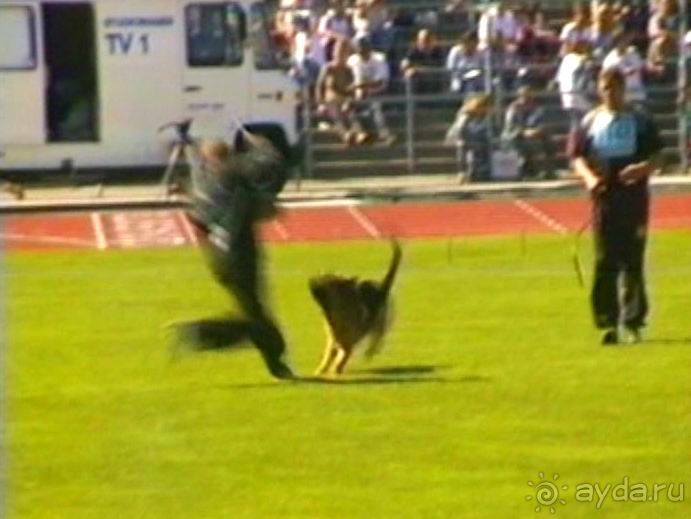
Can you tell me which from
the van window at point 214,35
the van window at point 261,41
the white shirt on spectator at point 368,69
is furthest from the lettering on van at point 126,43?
the white shirt on spectator at point 368,69

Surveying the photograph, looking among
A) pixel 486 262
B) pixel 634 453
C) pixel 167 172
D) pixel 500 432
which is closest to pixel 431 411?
pixel 500 432

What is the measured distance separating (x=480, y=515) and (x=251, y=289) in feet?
13.9

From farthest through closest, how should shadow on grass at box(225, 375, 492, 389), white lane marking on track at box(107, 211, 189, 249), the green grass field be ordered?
white lane marking on track at box(107, 211, 189, 249)
shadow on grass at box(225, 375, 492, 389)
the green grass field

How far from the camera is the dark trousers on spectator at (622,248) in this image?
17.6 metres

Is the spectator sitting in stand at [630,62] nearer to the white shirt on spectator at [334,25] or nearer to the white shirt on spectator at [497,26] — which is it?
the white shirt on spectator at [497,26]

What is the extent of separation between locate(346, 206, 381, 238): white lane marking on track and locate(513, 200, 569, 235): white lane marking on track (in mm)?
1782

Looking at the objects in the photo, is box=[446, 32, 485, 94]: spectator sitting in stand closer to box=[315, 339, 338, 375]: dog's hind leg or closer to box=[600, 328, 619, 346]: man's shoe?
box=[600, 328, 619, 346]: man's shoe

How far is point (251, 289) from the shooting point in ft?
53.5

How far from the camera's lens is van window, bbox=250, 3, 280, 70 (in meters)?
37.6

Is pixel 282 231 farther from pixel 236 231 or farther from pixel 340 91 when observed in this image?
pixel 236 231

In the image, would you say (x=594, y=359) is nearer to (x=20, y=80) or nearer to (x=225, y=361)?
(x=225, y=361)

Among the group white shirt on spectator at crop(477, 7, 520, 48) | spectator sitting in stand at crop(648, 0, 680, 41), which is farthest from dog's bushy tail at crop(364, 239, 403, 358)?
spectator sitting in stand at crop(648, 0, 680, 41)

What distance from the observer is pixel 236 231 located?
16.1 m

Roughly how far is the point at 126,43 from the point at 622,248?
67.5 feet
